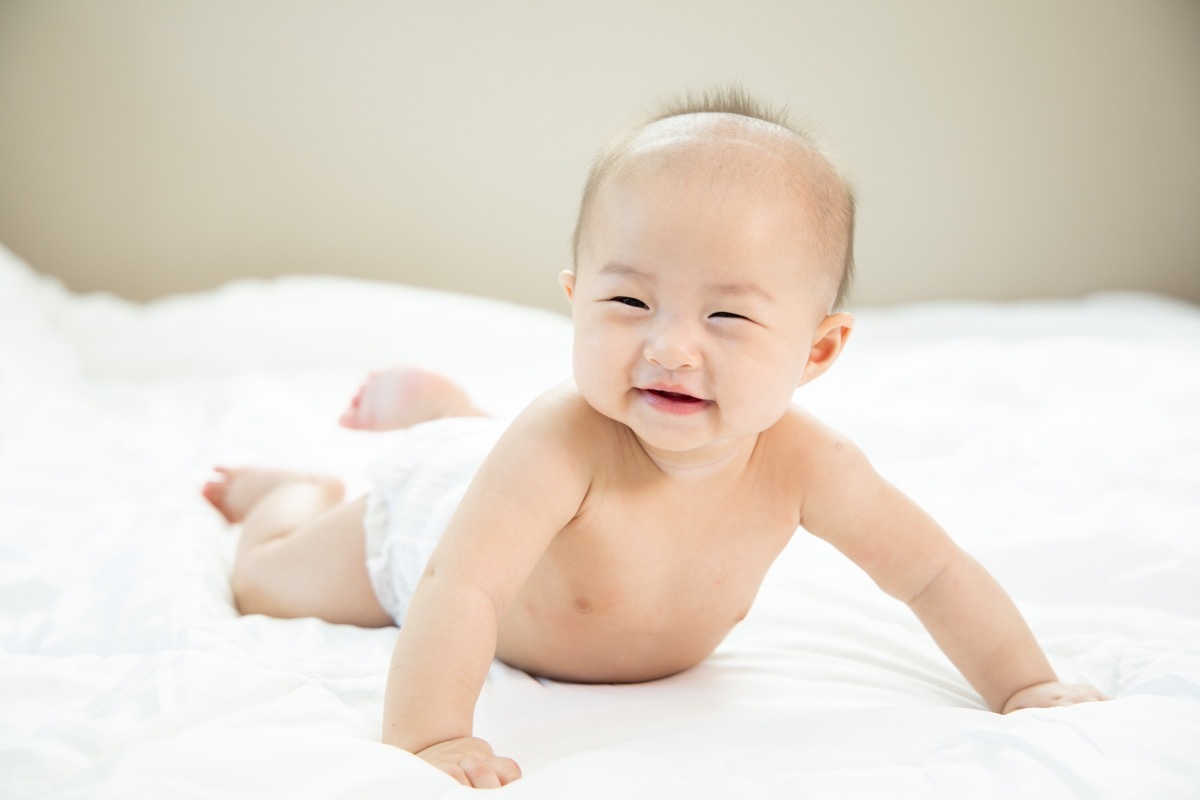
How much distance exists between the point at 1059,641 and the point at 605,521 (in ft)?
1.60

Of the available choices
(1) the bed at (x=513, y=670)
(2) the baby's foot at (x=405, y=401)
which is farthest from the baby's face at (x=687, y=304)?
(2) the baby's foot at (x=405, y=401)

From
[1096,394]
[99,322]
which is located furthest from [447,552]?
[99,322]

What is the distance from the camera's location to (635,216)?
0.83 m

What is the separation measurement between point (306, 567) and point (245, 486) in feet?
0.91

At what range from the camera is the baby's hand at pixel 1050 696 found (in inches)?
36.5

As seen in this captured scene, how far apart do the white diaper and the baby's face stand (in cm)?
33

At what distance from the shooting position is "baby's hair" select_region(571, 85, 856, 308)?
0.88 meters

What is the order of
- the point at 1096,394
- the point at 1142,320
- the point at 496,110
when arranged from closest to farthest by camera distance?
the point at 1096,394 → the point at 1142,320 → the point at 496,110

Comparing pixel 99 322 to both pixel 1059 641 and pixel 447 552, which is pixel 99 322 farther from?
pixel 1059 641

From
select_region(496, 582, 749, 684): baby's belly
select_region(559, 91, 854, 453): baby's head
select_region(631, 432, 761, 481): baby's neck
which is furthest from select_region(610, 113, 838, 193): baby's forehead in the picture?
select_region(496, 582, 749, 684): baby's belly

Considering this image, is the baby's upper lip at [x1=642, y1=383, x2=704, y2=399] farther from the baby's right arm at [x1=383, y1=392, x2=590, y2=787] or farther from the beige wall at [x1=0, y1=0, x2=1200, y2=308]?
the beige wall at [x1=0, y1=0, x2=1200, y2=308]

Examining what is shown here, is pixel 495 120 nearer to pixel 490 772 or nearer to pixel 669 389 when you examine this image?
pixel 669 389

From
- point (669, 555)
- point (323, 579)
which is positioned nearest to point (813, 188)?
point (669, 555)

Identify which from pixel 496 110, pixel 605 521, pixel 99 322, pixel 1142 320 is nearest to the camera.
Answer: pixel 605 521
